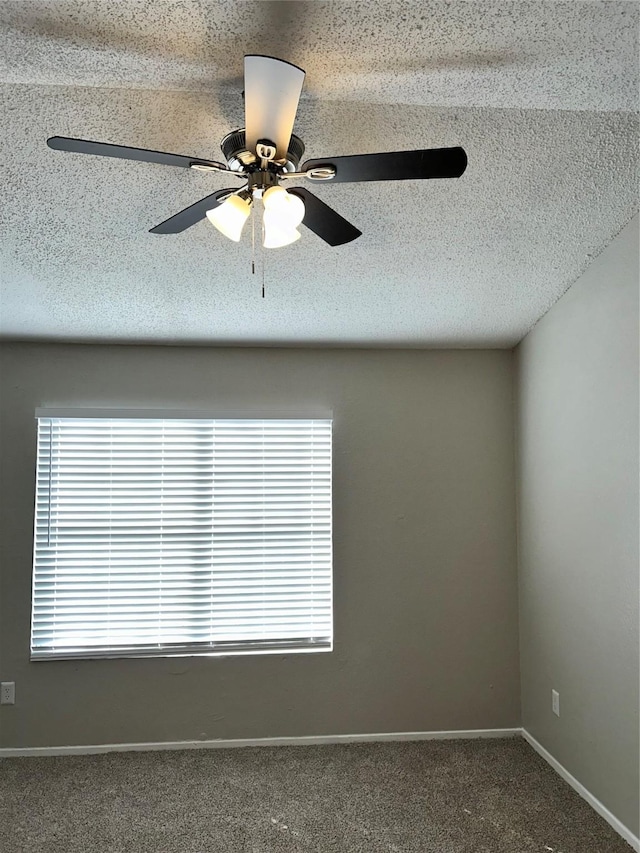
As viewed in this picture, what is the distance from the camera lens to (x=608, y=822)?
3.15 meters

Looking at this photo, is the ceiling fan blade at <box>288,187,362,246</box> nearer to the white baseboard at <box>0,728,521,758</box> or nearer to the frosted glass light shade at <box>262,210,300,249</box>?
the frosted glass light shade at <box>262,210,300,249</box>

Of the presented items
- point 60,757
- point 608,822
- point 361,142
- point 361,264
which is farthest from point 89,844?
point 361,142

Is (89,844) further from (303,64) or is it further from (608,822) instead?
(303,64)

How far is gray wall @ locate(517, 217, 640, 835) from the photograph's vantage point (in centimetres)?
306

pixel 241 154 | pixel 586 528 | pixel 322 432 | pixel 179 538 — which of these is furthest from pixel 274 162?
pixel 179 538

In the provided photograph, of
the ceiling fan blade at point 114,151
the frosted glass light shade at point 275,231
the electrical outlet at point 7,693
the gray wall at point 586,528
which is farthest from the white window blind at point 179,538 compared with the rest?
the ceiling fan blade at point 114,151

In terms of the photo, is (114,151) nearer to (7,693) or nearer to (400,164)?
(400,164)

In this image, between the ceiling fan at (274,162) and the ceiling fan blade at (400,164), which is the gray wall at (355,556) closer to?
the ceiling fan at (274,162)

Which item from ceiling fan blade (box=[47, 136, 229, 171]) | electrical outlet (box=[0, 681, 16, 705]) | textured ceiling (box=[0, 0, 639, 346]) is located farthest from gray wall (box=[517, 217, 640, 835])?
electrical outlet (box=[0, 681, 16, 705])

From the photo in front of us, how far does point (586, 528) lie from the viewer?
11.3ft

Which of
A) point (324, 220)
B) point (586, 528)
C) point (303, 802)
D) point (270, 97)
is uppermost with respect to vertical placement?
point (270, 97)

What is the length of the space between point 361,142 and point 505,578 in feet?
8.99

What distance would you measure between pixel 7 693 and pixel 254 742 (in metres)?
1.36

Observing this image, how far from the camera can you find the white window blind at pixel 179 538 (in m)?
4.07
